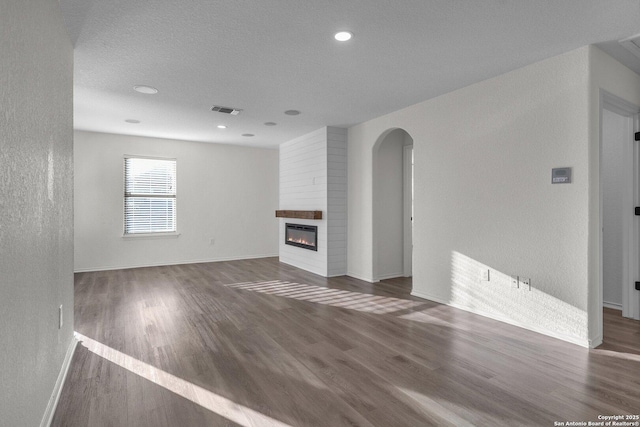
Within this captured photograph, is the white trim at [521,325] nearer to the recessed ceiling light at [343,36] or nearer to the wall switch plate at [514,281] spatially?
the wall switch plate at [514,281]

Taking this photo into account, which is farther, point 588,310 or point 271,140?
point 271,140

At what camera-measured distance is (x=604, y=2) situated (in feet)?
7.57

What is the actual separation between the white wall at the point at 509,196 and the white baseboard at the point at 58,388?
3.72 m

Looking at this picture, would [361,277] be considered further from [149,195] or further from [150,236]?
[149,195]

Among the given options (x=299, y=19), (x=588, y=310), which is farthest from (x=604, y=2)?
(x=588, y=310)

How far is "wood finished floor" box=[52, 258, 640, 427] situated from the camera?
1995 millimetres

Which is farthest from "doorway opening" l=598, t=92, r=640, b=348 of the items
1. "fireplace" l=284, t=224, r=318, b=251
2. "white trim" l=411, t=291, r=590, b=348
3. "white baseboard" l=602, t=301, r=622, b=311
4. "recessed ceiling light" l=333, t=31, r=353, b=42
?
"fireplace" l=284, t=224, r=318, b=251

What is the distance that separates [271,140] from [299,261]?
2.53m

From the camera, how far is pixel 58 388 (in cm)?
218

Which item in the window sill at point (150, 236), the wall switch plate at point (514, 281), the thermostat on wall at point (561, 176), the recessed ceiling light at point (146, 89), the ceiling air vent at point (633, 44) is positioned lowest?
the wall switch plate at point (514, 281)

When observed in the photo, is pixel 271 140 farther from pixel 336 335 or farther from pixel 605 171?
pixel 605 171

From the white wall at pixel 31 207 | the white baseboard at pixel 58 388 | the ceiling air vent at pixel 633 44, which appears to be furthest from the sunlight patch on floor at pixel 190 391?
the ceiling air vent at pixel 633 44

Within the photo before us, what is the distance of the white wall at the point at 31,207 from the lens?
4.34ft

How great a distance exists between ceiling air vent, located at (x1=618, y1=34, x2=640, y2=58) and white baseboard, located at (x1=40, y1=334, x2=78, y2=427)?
4.76 m
